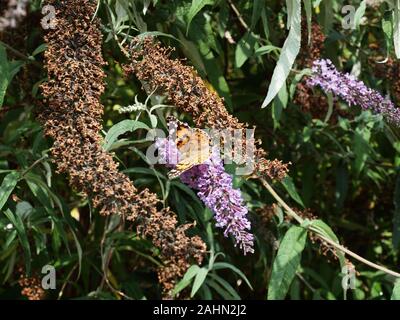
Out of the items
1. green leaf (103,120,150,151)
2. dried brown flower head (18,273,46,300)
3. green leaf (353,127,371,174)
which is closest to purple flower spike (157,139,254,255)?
green leaf (103,120,150,151)

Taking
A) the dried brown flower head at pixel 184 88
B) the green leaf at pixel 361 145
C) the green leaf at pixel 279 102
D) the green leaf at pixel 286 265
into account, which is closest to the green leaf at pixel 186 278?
the green leaf at pixel 286 265

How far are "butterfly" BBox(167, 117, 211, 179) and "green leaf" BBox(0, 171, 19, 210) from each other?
405 mm

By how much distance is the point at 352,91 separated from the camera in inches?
63.9

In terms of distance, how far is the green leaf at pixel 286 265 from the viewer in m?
1.51

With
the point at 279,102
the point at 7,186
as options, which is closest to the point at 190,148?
Answer: the point at 7,186

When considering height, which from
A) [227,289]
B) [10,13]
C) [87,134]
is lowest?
[227,289]

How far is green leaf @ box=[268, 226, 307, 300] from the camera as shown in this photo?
59.6 inches

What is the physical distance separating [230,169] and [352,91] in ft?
1.11

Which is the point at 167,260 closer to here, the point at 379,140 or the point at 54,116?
the point at 54,116

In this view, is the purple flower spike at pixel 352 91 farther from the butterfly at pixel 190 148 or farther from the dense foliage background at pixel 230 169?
the butterfly at pixel 190 148

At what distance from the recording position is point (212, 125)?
1.28 m

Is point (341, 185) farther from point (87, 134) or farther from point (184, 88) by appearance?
point (87, 134)

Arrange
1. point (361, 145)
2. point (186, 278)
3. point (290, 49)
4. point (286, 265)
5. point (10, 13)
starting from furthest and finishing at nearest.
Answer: point (361, 145) < point (10, 13) < point (186, 278) < point (286, 265) < point (290, 49)
